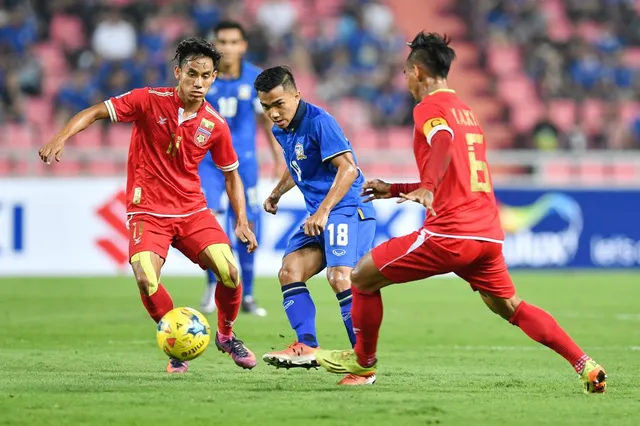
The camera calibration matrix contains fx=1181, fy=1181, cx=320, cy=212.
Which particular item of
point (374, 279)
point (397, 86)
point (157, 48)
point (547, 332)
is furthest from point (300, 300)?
point (397, 86)

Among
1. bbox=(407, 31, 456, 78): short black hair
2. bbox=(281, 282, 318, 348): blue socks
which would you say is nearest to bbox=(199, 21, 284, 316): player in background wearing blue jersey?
bbox=(281, 282, 318, 348): blue socks

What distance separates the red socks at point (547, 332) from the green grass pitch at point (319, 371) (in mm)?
225

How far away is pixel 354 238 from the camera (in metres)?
7.93

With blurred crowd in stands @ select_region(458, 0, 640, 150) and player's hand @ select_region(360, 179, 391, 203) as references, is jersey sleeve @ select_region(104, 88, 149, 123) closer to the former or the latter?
player's hand @ select_region(360, 179, 391, 203)

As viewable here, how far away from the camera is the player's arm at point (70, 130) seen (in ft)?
23.8

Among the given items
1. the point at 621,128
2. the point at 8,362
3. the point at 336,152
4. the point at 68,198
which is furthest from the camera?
the point at 621,128

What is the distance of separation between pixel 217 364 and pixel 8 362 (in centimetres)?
148

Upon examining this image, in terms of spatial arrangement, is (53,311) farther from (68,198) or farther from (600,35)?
(600,35)

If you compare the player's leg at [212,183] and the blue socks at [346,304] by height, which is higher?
the player's leg at [212,183]

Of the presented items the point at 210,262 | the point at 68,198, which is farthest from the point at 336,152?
the point at 68,198

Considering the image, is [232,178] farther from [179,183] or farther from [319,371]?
[319,371]

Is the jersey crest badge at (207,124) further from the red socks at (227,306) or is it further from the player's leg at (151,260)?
the red socks at (227,306)

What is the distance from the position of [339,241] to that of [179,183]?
1180 millimetres

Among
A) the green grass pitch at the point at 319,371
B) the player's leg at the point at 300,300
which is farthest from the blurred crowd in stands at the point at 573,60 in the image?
the player's leg at the point at 300,300
